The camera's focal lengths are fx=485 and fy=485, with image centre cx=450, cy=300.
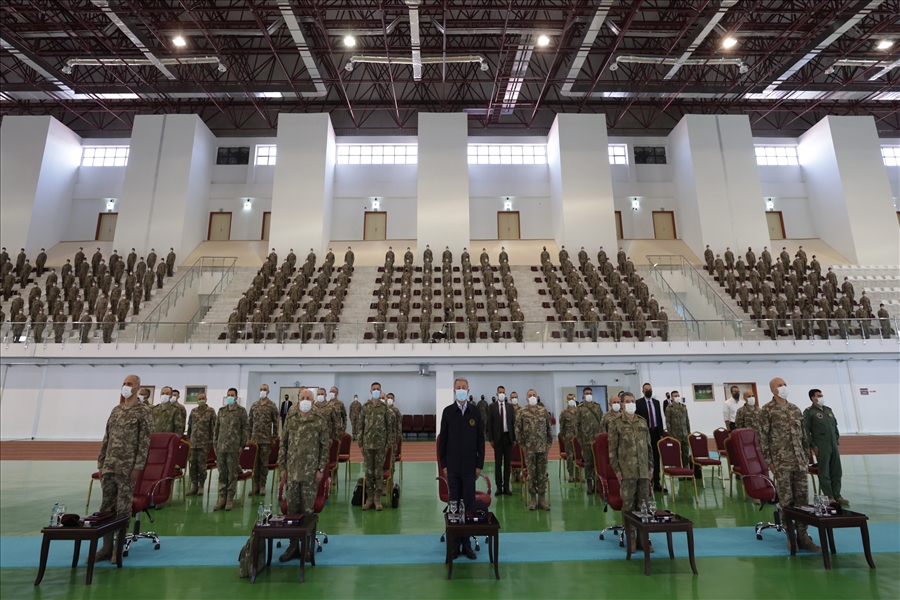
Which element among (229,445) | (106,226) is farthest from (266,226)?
(229,445)

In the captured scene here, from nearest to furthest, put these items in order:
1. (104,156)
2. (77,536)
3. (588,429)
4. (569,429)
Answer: (77,536), (588,429), (569,429), (104,156)

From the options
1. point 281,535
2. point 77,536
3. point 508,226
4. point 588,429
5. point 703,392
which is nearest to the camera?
point 77,536

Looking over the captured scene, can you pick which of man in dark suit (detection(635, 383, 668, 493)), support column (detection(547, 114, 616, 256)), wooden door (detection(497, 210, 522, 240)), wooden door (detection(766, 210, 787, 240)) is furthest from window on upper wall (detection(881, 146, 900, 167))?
man in dark suit (detection(635, 383, 668, 493))

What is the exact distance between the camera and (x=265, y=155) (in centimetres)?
2986

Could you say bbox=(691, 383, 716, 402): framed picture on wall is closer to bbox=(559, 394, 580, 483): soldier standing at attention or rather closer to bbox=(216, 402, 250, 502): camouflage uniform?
bbox=(559, 394, 580, 483): soldier standing at attention

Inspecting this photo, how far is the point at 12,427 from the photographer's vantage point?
18266 millimetres

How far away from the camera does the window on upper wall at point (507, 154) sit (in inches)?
1186

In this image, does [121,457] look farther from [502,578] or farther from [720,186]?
[720,186]

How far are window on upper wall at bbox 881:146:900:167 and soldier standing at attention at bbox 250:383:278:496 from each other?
125ft

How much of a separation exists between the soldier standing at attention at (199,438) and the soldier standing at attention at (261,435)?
30.5 inches

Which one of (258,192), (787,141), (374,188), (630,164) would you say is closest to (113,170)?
(258,192)

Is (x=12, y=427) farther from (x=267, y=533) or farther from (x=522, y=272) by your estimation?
(x=522, y=272)

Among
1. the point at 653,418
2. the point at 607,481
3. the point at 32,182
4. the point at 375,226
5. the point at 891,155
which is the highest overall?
the point at 891,155

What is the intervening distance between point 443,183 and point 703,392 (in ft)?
54.5
